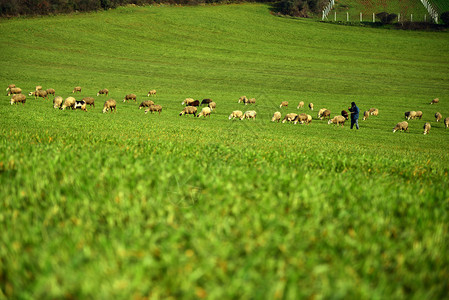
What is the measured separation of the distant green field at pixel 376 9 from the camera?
338 ft

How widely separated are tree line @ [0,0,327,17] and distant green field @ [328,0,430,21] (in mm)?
7601

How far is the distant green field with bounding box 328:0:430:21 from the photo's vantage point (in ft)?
338

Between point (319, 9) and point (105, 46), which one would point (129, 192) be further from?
point (319, 9)

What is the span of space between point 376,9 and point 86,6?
93343mm

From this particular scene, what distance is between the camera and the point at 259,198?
13.0 ft

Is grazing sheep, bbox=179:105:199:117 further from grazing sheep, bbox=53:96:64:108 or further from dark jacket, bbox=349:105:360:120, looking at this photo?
dark jacket, bbox=349:105:360:120

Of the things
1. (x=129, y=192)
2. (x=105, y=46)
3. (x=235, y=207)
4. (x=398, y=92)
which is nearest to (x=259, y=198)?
(x=235, y=207)

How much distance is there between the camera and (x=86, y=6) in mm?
89438

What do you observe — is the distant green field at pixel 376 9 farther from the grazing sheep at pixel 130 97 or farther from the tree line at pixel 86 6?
the grazing sheep at pixel 130 97

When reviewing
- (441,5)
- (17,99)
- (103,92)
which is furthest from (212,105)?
(441,5)

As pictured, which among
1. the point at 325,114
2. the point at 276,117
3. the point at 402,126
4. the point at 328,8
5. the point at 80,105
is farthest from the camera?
the point at 328,8

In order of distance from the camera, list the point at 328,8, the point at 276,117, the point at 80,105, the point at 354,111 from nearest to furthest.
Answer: the point at 354,111 → the point at 80,105 → the point at 276,117 → the point at 328,8

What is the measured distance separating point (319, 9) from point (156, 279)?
122m

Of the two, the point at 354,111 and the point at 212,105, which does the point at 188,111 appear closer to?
the point at 212,105
